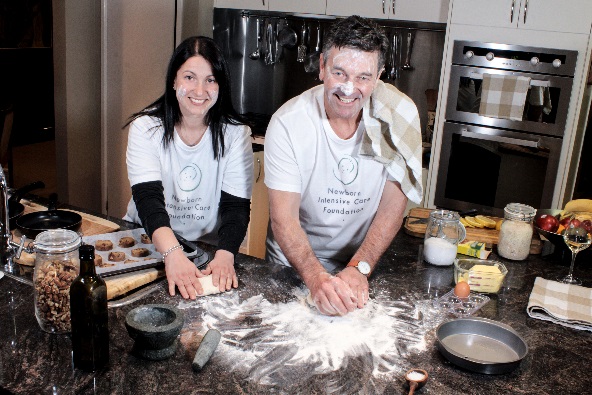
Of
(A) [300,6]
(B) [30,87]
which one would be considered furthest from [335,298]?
(B) [30,87]

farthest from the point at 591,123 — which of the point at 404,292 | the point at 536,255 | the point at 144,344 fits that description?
the point at 144,344

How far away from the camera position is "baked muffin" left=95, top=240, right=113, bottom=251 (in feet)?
6.36

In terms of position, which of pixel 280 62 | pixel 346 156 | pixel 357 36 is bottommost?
pixel 346 156

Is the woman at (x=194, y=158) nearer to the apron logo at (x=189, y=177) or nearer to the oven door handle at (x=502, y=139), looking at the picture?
the apron logo at (x=189, y=177)

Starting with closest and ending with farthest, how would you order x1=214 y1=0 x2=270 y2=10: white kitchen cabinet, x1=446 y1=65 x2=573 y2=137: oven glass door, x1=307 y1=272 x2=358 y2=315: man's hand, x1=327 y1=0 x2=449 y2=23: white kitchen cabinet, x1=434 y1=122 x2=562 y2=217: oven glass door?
x1=307 y1=272 x2=358 y2=315: man's hand < x1=446 y1=65 x2=573 y2=137: oven glass door < x1=434 y1=122 x2=562 y2=217: oven glass door < x1=327 y1=0 x2=449 y2=23: white kitchen cabinet < x1=214 y1=0 x2=270 y2=10: white kitchen cabinet

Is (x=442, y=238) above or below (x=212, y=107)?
below

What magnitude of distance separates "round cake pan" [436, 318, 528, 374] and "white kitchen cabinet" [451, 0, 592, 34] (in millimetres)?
2281

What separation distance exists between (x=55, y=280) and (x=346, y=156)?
37.2 inches

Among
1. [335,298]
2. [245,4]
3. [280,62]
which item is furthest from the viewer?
[280,62]

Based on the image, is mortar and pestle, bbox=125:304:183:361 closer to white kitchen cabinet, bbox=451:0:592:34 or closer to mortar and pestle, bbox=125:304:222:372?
mortar and pestle, bbox=125:304:222:372

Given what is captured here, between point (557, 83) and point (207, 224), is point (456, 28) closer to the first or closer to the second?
point (557, 83)

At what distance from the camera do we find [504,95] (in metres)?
3.48

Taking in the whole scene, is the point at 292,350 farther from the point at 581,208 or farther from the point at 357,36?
the point at 581,208

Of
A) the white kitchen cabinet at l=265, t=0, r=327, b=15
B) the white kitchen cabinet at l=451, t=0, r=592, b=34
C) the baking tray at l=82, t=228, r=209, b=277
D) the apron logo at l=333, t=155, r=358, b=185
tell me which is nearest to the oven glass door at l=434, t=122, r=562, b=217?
the white kitchen cabinet at l=451, t=0, r=592, b=34
